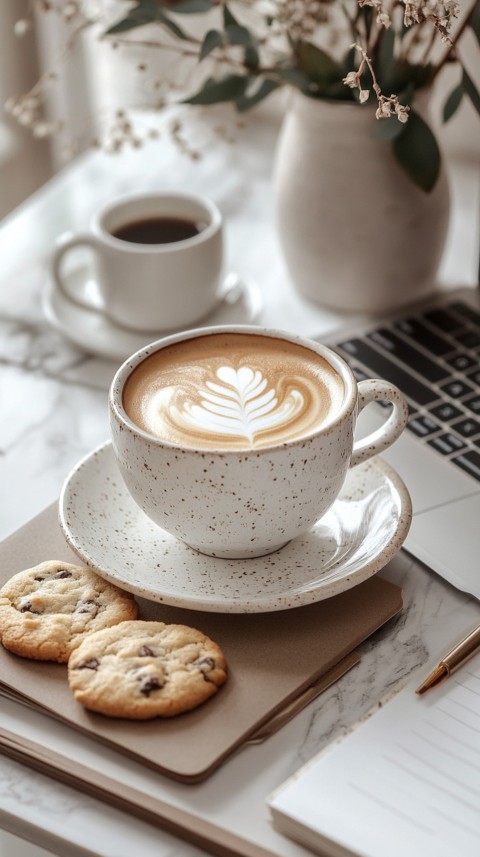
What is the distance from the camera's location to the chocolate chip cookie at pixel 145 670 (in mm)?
610

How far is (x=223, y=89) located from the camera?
102 cm

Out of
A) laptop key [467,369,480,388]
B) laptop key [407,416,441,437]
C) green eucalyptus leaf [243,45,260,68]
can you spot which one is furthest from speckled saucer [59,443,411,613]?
green eucalyptus leaf [243,45,260,68]

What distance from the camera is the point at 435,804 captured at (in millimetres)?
574

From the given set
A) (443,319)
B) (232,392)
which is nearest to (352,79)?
(232,392)

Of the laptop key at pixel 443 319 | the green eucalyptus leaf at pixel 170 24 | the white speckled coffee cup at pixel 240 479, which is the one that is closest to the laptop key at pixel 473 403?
the laptop key at pixel 443 319

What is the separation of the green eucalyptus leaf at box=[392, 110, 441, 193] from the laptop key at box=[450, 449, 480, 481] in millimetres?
271

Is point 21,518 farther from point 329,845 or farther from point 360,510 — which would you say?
point 329,845

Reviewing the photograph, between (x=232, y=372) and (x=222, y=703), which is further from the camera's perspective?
(x=232, y=372)

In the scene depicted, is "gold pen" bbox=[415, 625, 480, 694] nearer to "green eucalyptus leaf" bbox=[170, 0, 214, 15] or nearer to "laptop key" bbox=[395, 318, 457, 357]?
"laptop key" bbox=[395, 318, 457, 357]

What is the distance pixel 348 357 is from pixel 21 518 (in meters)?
0.37

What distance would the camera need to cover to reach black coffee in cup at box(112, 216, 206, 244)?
108 centimetres

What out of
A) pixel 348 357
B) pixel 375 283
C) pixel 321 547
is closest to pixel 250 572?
pixel 321 547

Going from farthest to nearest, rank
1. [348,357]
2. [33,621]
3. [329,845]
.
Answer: [348,357]
[33,621]
[329,845]

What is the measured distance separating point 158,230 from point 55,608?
0.53 metres
